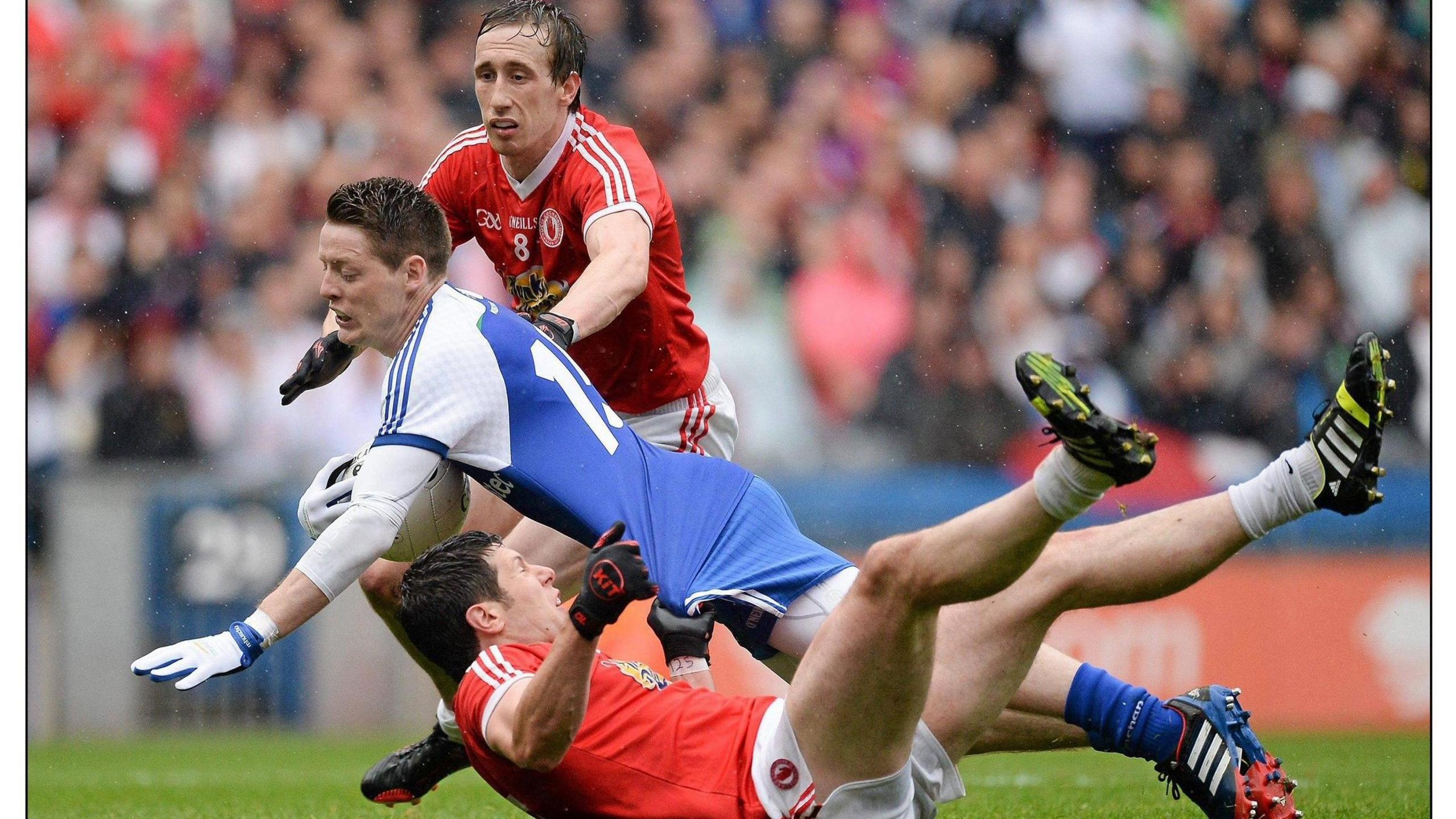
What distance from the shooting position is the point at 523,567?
167 inches

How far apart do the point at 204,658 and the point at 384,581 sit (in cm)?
136

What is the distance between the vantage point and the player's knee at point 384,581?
528 cm

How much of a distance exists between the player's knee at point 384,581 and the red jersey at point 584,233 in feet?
3.03

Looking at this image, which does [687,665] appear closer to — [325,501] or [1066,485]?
[325,501]

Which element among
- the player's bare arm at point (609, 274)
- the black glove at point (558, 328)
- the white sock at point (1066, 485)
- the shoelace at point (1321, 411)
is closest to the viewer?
the white sock at point (1066, 485)

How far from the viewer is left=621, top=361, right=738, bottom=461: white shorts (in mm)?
5660

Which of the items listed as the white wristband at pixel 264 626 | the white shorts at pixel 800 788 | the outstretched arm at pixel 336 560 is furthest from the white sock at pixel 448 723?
the white shorts at pixel 800 788

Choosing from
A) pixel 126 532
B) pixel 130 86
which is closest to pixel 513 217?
pixel 126 532

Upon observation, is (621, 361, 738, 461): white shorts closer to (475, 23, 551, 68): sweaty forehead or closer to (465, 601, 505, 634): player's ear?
(475, 23, 551, 68): sweaty forehead

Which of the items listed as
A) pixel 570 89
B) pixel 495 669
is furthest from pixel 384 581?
pixel 570 89

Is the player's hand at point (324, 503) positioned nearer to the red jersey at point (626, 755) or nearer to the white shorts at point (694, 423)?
the red jersey at point (626, 755)

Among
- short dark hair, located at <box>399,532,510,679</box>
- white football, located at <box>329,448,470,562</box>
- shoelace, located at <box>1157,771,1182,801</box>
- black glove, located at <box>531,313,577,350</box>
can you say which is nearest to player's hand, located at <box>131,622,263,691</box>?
short dark hair, located at <box>399,532,510,679</box>

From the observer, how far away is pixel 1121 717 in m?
4.56

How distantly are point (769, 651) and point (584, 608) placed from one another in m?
1.24
